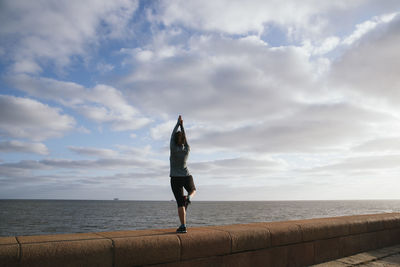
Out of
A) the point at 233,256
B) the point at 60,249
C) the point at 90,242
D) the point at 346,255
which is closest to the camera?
the point at 60,249

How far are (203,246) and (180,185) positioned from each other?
0.94 metres

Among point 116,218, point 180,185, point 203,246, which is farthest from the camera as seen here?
point 116,218

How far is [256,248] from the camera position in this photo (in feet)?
14.2

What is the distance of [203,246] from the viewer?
3.83 metres

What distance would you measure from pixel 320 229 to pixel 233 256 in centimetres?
191

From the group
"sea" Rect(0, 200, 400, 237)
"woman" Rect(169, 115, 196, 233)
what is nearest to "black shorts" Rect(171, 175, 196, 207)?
"woman" Rect(169, 115, 196, 233)

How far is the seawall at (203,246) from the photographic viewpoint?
296 cm

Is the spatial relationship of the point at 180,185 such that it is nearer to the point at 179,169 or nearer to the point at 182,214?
the point at 179,169

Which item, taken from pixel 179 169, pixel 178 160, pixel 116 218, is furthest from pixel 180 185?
pixel 116 218

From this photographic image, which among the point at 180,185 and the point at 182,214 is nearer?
the point at 182,214

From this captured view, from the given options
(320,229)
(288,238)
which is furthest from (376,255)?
(288,238)

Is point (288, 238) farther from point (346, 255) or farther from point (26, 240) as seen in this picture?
point (26, 240)

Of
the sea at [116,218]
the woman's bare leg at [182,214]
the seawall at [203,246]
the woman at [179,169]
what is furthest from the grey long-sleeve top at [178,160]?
the sea at [116,218]

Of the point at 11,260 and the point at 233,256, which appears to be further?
the point at 233,256
